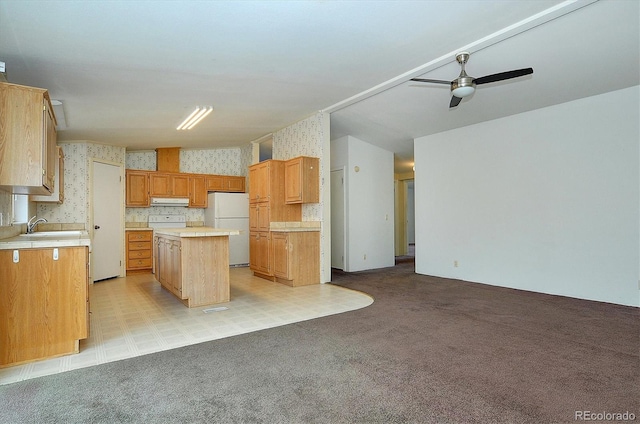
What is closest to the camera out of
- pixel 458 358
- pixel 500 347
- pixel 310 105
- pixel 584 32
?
pixel 458 358

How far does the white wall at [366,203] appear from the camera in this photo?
6.95m

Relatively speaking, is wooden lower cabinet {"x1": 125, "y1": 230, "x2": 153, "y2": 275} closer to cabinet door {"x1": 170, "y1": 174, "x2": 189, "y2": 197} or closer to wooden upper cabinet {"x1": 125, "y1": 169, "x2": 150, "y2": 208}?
wooden upper cabinet {"x1": 125, "y1": 169, "x2": 150, "y2": 208}

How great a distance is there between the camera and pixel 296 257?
550 centimetres

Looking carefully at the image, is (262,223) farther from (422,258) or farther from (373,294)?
(422,258)

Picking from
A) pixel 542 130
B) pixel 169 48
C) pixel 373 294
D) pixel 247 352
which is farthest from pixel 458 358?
pixel 542 130

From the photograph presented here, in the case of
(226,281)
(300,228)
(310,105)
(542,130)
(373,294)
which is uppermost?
(310,105)

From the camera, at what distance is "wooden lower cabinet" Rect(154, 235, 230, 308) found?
4.08 m

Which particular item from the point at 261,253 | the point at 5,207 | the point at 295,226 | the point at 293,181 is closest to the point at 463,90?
the point at 293,181

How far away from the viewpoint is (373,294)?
4.84 meters

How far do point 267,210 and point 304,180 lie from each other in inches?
36.4

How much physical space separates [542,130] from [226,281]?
4868 mm

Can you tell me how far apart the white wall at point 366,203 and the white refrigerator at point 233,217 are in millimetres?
2302

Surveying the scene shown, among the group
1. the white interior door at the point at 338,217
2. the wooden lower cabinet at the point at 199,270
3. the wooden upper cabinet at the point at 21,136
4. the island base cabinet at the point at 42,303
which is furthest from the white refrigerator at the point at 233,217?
the wooden upper cabinet at the point at 21,136

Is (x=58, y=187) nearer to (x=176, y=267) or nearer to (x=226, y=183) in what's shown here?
(x=176, y=267)
